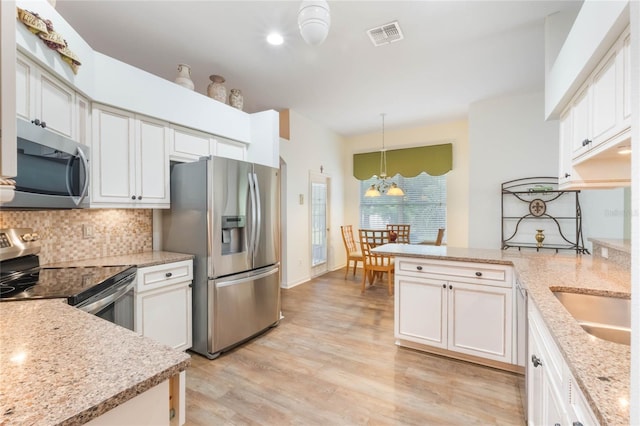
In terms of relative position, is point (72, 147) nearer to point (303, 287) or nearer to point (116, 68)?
point (116, 68)

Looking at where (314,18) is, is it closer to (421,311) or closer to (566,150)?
(566,150)

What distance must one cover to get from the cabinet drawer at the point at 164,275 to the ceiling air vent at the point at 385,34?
2593 millimetres

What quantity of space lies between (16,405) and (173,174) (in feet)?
7.68

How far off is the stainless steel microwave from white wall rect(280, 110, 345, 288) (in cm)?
294

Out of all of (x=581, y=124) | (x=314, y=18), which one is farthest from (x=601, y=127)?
(x=314, y=18)

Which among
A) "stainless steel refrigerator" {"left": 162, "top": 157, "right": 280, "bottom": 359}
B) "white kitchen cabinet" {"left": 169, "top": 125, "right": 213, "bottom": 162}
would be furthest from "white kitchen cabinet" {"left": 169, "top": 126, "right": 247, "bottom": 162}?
"stainless steel refrigerator" {"left": 162, "top": 157, "right": 280, "bottom": 359}

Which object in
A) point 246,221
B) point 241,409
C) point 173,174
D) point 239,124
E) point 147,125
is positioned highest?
point 239,124

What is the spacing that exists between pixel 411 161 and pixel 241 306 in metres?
4.45

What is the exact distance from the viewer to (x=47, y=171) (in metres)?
1.64

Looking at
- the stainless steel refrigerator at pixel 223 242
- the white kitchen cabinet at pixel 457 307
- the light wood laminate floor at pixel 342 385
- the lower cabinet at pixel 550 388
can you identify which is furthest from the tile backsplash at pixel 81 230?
the lower cabinet at pixel 550 388

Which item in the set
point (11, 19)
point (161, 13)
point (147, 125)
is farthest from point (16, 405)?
point (161, 13)

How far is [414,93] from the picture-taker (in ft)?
13.4

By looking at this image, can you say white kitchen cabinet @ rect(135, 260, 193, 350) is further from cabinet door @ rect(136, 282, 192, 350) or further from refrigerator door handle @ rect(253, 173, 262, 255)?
refrigerator door handle @ rect(253, 173, 262, 255)

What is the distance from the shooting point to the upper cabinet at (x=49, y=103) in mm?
1587
